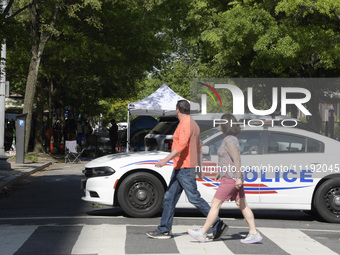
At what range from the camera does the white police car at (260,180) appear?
34.7 feet

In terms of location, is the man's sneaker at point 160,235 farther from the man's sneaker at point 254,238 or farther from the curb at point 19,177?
the curb at point 19,177

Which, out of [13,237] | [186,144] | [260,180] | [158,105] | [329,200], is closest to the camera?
[186,144]

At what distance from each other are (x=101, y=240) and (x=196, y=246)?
1.23 m

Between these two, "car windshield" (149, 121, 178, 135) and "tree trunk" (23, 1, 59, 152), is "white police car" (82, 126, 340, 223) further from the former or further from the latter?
"tree trunk" (23, 1, 59, 152)

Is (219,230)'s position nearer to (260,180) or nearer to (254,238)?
(254,238)

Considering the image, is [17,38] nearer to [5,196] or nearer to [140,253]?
[5,196]

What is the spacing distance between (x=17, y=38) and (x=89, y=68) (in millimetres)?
18640

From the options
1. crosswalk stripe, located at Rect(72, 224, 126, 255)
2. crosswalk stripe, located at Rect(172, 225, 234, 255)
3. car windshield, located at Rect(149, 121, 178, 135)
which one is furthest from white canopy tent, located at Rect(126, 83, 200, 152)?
crosswalk stripe, located at Rect(172, 225, 234, 255)

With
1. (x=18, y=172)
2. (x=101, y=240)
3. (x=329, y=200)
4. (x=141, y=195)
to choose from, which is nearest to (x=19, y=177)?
(x=18, y=172)

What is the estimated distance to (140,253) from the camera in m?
7.57

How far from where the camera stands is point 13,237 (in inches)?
340

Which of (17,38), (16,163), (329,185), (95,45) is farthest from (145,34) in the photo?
(329,185)

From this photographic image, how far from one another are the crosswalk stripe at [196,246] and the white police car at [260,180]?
1743 millimetres

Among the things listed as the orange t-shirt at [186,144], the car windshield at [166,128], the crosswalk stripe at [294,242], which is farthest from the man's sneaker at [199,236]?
the car windshield at [166,128]
